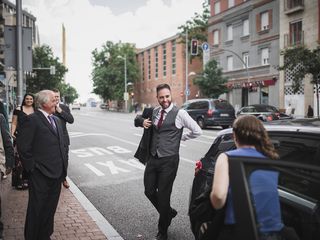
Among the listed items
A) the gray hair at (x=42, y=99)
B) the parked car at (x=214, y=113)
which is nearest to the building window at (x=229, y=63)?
the parked car at (x=214, y=113)

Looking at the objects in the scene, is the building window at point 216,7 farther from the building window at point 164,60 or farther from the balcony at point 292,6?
the building window at point 164,60

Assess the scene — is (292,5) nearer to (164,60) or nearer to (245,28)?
(245,28)

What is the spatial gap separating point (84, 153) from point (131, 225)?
8.39 metres

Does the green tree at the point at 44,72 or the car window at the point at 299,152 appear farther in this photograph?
the green tree at the point at 44,72

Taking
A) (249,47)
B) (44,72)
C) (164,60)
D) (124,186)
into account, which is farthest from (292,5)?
(44,72)

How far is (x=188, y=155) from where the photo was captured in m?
13.1

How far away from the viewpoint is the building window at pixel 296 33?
108 feet

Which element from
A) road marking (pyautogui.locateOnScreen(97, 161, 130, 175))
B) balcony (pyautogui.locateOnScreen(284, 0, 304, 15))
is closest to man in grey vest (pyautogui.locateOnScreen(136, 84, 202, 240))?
road marking (pyautogui.locateOnScreen(97, 161, 130, 175))

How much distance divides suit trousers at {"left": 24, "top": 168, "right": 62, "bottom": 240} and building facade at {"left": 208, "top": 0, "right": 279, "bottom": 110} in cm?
3007

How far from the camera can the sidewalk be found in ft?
17.2

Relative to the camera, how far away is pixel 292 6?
33.6 meters

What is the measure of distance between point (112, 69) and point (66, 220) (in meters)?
70.6

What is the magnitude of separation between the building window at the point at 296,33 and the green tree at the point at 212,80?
6.55 metres

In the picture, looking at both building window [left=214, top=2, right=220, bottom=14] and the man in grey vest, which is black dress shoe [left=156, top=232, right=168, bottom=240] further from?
building window [left=214, top=2, right=220, bottom=14]
